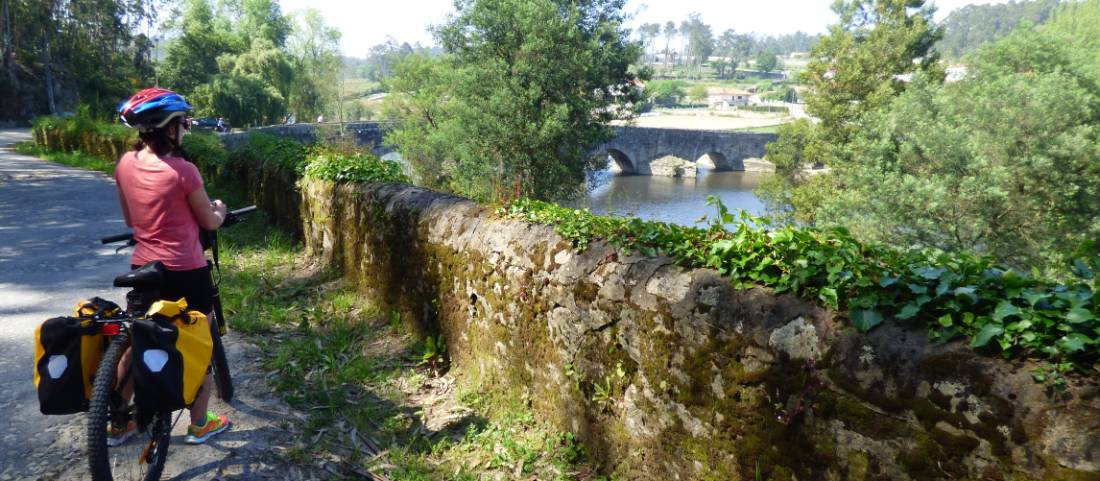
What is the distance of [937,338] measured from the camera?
80.6 inches

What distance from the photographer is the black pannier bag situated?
253 cm

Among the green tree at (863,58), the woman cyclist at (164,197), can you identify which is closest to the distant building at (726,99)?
the green tree at (863,58)

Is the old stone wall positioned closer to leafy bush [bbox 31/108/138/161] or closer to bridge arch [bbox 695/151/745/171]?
leafy bush [bbox 31/108/138/161]

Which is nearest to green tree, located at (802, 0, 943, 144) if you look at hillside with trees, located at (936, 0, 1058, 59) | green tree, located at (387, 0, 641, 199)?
green tree, located at (387, 0, 641, 199)

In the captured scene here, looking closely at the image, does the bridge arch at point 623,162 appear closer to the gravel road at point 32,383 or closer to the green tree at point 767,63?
the gravel road at point 32,383

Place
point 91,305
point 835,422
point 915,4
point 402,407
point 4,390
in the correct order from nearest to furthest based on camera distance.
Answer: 1. point 835,422
2. point 91,305
3. point 4,390
4. point 402,407
5. point 915,4

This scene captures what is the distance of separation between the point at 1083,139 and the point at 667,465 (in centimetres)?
2271

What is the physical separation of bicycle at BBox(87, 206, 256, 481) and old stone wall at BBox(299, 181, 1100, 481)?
6.13ft

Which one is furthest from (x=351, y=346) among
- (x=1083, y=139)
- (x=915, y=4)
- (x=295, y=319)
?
(x=915, y=4)

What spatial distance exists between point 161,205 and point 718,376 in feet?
9.18

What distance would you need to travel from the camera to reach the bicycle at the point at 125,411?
2.54m

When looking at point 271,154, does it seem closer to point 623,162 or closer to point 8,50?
point 8,50

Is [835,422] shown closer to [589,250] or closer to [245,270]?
[589,250]

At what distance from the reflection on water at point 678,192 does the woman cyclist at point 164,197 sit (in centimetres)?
3513
